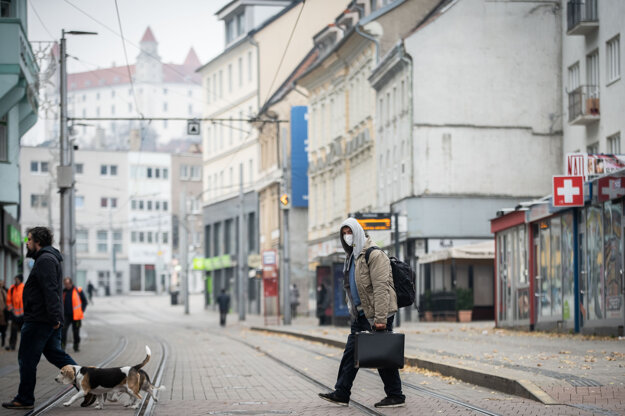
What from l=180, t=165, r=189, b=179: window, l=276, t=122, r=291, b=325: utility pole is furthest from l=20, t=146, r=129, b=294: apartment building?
l=276, t=122, r=291, b=325: utility pole

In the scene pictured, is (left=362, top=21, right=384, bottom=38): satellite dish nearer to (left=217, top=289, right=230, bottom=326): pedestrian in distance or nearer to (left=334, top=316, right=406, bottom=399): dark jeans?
(left=217, top=289, right=230, bottom=326): pedestrian in distance

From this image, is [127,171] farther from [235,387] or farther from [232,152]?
[235,387]

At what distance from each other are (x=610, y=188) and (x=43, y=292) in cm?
1489

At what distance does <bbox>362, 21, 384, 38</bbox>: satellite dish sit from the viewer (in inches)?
1954

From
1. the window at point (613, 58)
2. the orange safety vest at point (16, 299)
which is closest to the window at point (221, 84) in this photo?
the window at point (613, 58)

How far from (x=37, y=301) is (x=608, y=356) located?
9.41 m

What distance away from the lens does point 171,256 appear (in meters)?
126

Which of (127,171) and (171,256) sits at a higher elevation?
(127,171)

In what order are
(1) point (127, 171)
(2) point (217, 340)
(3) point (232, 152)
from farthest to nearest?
1. (1) point (127, 171)
2. (3) point (232, 152)
3. (2) point (217, 340)

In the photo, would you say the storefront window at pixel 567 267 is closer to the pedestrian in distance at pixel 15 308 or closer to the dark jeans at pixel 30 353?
the pedestrian in distance at pixel 15 308

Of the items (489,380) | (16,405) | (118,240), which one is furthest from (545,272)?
(118,240)

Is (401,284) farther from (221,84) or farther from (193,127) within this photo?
(221,84)

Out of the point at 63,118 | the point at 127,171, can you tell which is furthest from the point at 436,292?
the point at 127,171

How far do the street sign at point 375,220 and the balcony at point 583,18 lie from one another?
8612mm
